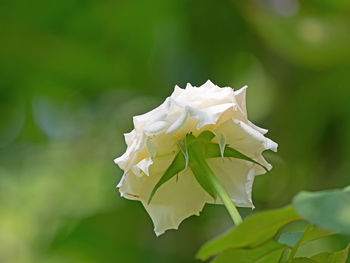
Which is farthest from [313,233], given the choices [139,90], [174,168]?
[139,90]

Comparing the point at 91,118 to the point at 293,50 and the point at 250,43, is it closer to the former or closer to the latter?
the point at 250,43

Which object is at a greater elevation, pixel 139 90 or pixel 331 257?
pixel 331 257

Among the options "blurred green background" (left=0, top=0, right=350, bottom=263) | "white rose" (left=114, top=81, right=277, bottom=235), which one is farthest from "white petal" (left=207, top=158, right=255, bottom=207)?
"blurred green background" (left=0, top=0, right=350, bottom=263)

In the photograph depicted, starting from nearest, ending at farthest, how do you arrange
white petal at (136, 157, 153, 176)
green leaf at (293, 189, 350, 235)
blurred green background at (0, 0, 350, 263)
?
green leaf at (293, 189, 350, 235), white petal at (136, 157, 153, 176), blurred green background at (0, 0, 350, 263)

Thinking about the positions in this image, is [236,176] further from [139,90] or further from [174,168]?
[139,90]

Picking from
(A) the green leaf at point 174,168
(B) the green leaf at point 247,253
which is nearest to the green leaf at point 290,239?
(B) the green leaf at point 247,253

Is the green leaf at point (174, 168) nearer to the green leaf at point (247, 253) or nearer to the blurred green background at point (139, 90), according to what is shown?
the green leaf at point (247, 253)

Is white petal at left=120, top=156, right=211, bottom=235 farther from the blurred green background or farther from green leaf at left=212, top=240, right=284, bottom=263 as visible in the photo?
the blurred green background
